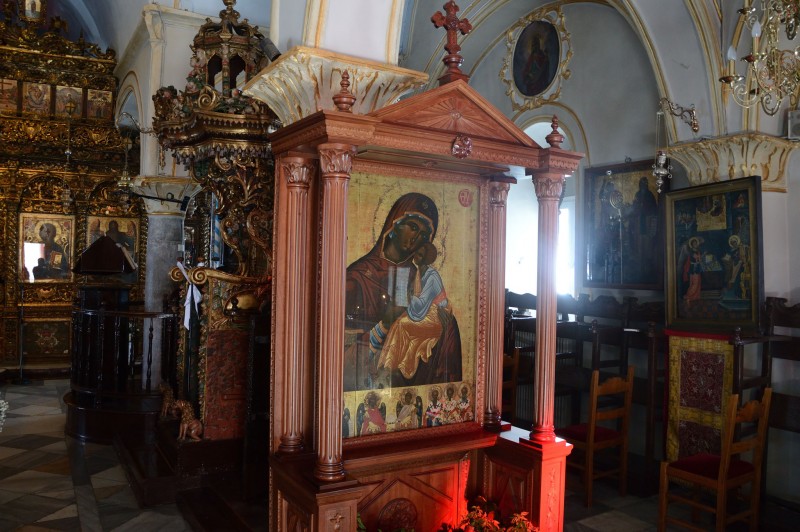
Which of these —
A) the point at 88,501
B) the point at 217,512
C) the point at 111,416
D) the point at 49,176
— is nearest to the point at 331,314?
the point at 217,512

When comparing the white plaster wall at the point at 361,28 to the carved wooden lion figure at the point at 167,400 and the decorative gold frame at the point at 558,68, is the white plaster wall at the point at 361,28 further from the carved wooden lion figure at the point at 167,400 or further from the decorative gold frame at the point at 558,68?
the decorative gold frame at the point at 558,68

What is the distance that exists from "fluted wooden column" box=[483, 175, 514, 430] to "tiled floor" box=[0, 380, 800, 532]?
1632mm

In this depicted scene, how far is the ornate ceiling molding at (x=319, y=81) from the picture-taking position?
348cm

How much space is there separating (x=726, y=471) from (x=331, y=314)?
9.99 ft

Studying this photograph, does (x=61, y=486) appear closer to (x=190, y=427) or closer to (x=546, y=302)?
(x=190, y=427)

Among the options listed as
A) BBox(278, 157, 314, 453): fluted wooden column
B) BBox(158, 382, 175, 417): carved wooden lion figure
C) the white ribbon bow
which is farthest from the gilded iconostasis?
BBox(278, 157, 314, 453): fluted wooden column

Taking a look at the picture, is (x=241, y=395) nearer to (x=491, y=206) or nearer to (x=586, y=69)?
(x=491, y=206)

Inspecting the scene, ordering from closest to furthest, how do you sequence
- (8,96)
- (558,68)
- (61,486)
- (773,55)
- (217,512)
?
(773,55)
(217,512)
(61,486)
(558,68)
(8,96)

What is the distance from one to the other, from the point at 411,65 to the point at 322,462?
23.7 feet

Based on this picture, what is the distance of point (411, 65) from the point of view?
9.05 metres

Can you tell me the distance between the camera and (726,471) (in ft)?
13.9

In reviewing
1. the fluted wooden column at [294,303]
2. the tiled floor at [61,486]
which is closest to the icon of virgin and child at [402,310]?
the fluted wooden column at [294,303]

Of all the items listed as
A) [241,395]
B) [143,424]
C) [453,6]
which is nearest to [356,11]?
[453,6]

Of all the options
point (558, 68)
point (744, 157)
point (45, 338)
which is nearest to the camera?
point (744, 157)
